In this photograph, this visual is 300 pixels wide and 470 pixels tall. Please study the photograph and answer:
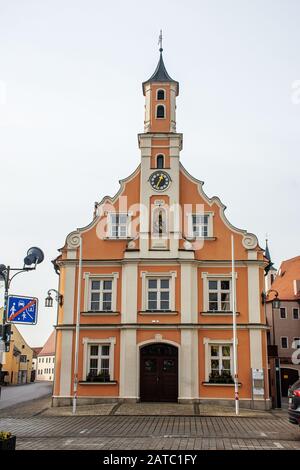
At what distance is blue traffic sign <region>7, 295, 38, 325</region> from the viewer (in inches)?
613

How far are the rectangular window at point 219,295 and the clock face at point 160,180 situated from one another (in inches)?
230

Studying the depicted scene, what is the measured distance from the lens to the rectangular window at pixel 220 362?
28.7 meters

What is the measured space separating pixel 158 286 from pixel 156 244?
2.24m

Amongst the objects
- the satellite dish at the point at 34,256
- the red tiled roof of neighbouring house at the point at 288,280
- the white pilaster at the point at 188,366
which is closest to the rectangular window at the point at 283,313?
the red tiled roof of neighbouring house at the point at 288,280

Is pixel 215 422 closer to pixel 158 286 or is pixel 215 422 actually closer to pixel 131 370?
pixel 131 370

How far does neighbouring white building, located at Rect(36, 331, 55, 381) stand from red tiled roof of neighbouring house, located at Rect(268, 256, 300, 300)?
146 ft

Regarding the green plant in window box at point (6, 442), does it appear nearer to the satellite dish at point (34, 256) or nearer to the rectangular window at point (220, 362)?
the satellite dish at point (34, 256)

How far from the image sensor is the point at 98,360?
96.3ft

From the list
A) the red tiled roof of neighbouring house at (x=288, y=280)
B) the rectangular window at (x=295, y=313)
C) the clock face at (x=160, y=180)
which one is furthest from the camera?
the red tiled roof of neighbouring house at (x=288, y=280)

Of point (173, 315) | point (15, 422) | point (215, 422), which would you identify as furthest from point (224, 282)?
point (15, 422)

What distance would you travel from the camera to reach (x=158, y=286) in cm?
2975

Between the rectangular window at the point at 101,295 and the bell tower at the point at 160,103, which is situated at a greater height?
the bell tower at the point at 160,103

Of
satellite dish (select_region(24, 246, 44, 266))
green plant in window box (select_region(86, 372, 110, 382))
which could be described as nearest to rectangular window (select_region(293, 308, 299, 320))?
green plant in window box (select_region(86, 372, 110, 382))

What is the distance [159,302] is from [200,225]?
4.87m
